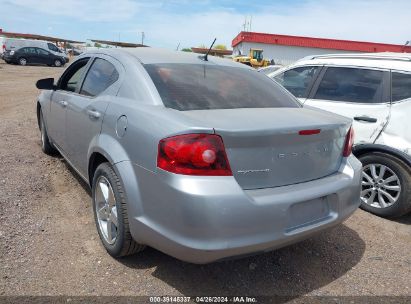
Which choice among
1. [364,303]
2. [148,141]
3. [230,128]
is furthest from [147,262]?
[364,303]

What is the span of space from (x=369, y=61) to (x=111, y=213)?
139 inches

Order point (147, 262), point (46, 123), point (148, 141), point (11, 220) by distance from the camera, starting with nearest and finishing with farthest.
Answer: point (148, 141) < point (147, 262) < point (11, 220) < point (46, 123)

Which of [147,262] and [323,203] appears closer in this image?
[323,203]

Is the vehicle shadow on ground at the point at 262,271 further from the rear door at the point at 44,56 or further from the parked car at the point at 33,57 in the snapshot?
the rear door at the point at 44,56

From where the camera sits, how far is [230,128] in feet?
7.84

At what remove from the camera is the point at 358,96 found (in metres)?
4.54

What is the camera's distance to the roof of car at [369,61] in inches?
172

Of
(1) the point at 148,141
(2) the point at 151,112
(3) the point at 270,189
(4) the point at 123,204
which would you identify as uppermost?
(2) the point at 151,112

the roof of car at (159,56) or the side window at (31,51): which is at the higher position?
the roof of car at (159,56)

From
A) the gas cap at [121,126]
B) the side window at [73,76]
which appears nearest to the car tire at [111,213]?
the gas cap at [121,126]

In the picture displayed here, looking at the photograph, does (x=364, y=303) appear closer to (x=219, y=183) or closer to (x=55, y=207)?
(x=219, y=183)

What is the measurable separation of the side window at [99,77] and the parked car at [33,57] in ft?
99.3

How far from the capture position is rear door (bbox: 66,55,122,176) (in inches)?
129

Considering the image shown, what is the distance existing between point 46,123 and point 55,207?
62.4 inches
